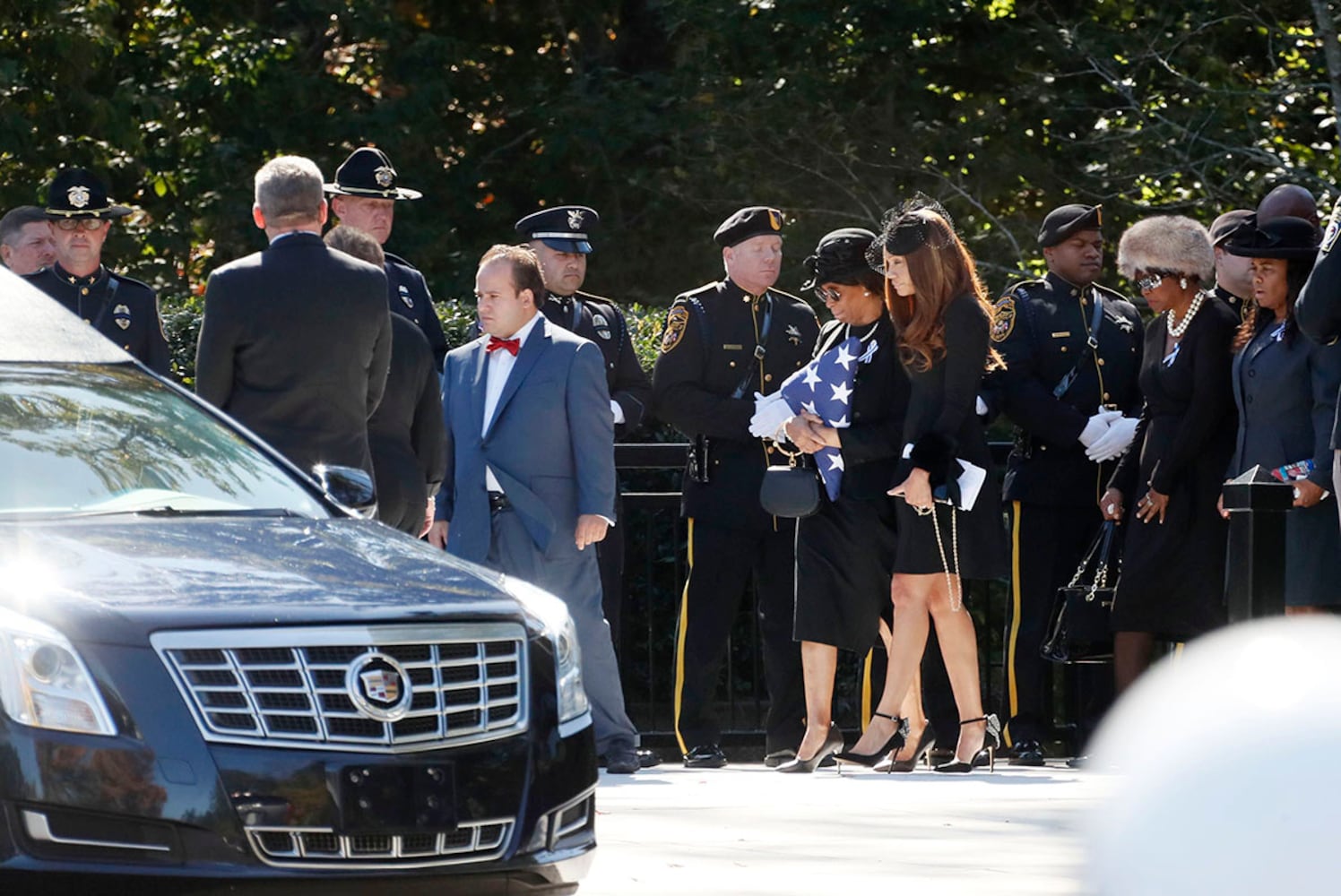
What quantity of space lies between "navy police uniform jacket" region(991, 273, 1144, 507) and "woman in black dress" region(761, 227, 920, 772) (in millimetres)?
723

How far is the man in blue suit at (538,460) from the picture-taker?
Answer: 9070 mm

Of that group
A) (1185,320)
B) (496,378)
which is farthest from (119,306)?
(1185,320)

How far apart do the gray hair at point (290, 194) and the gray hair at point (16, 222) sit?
263 centimetres

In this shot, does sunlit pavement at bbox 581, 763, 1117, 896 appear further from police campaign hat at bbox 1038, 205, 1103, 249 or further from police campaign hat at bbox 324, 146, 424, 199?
police campaign hat at bbox 324, 146, 424, 199

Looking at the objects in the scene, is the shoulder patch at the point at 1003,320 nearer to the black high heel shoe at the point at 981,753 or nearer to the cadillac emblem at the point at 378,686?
the black high heel shoe at the point at 981,753

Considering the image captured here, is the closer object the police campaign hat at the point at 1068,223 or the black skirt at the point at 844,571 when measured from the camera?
the black skirt at the point at 844,571

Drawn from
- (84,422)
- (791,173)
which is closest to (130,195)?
(791,173)

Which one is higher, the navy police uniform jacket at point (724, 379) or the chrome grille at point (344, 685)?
the navy police uniform jacket at point (724, 379)

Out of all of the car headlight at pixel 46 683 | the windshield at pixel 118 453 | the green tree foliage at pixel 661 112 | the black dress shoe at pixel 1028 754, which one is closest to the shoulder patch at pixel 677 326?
the black dress shoe at pixel 1028 754

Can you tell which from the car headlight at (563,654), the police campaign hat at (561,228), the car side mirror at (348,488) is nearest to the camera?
the car headlight at (563,654)

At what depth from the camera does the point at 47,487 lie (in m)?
5.86

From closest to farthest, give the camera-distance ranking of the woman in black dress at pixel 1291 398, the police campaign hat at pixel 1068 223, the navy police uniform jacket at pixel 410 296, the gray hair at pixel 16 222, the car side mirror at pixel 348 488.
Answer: the car side mirror at pixel 348 488, the woman in black dress at pixel 1291 398, the navy police uniform jacket at pixel 410 296, the police campaign hat at pixel 1068 223, the gray hair at pixel 16 222

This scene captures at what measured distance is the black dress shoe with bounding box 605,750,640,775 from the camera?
9227 millimetres

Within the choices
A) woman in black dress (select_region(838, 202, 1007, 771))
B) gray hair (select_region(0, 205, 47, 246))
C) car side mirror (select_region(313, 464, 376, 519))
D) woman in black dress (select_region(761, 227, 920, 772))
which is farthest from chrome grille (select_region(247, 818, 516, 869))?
gray hair (select_region(0, 205, 47, 246))
